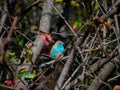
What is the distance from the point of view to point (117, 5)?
2.04m

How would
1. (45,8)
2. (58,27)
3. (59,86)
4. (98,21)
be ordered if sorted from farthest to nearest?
(58,27) → (45,8) → (59,86) → (98,21)

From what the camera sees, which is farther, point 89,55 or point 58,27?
point 58,27

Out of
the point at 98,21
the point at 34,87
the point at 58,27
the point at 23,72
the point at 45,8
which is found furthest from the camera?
the point at 58,27

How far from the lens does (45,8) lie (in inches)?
136

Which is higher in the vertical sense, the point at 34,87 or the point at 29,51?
the point at 29,51

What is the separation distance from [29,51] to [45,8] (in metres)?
0.70

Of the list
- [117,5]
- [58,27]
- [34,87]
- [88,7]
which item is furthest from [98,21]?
[58,27]

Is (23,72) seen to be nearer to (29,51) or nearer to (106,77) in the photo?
(29,51)

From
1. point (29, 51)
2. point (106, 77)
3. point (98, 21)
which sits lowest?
point (106, 77)

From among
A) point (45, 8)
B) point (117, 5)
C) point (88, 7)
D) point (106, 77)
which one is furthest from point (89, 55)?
point (117, 5)

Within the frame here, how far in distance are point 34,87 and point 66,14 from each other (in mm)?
1508

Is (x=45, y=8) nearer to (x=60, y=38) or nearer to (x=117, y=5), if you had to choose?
(x=60, y=38)

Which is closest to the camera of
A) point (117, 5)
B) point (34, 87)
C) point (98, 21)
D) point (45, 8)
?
point (117, 5)

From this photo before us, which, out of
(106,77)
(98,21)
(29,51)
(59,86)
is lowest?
(106,77)
